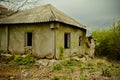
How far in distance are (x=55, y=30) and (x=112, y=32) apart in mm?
9432

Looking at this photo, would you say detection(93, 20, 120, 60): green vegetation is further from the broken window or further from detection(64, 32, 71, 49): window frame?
the broken window

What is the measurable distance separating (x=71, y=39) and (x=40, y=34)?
312cm

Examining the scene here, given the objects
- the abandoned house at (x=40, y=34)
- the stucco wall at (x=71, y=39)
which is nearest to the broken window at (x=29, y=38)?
the abandoned house at (x=40, y=34)

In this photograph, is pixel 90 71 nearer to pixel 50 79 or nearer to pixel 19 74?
pixel 50 79

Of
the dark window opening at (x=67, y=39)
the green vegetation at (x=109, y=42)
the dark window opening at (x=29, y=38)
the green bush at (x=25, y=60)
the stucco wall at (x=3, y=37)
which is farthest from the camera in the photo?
the green vegetation at (x=109, y=42)

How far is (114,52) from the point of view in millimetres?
23953

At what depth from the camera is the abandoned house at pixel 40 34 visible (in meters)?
16.7

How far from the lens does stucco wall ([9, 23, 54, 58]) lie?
16.8m

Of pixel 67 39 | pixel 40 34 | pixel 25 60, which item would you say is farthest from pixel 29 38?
pixel 67 39

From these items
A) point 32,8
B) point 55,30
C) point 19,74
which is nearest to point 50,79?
point 19,74

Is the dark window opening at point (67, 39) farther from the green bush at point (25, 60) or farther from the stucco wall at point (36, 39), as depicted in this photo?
the green bush at point (25, 60)

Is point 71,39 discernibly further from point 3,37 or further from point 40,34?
point 3,37

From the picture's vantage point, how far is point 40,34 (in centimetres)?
1720

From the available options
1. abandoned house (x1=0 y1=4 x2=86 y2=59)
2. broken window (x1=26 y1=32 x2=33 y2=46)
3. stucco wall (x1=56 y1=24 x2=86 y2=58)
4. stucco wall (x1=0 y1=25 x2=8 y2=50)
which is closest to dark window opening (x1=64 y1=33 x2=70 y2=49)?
abandoned house (x1=0 y1=4 x2=86 y2=59)
